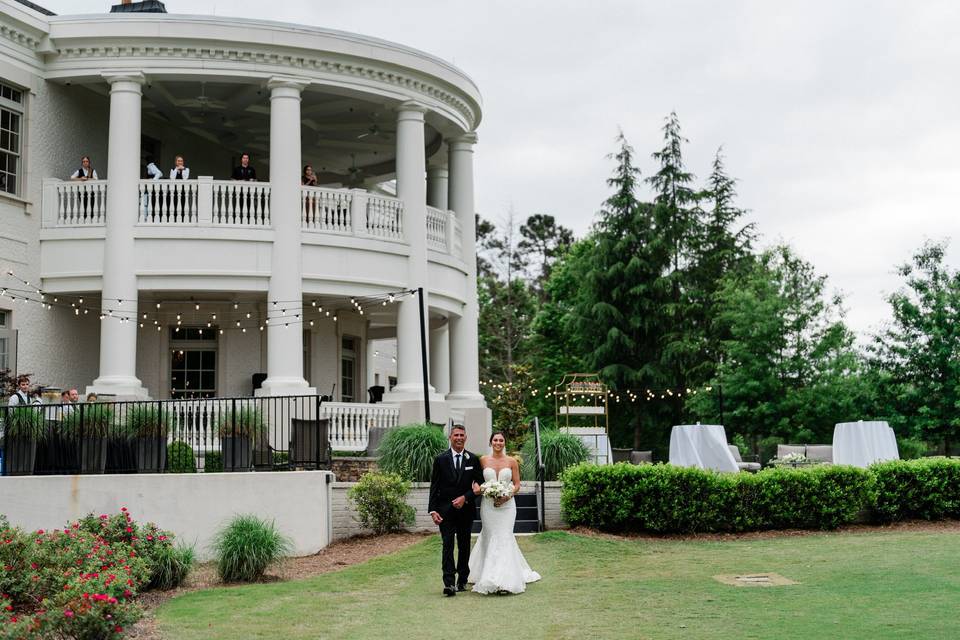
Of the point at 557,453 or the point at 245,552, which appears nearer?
the point at 245,552

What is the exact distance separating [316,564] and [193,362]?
11606 mm

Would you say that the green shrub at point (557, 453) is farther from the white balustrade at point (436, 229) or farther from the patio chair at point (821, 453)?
the patio chair at point (821, 453)

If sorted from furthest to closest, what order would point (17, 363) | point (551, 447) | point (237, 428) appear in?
point (17, 363)
point (551, 447)
point (237, 428)

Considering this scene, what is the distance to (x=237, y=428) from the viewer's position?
58.8 feet

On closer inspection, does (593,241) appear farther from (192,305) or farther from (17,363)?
(17,363)

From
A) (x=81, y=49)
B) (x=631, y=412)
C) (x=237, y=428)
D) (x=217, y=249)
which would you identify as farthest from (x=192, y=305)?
(x=631, y=412)

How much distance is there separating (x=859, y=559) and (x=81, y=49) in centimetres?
1693

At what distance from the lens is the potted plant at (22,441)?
57.2 ft

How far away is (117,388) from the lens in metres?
21.9

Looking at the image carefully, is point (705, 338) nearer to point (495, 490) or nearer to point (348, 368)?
point (348, 368)

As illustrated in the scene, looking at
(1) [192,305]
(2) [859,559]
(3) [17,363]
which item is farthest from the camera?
(1) [192,305]

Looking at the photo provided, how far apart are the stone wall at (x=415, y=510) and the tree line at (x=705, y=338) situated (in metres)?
16.7

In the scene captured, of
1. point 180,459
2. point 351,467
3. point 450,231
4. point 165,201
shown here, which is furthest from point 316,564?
point 450,231

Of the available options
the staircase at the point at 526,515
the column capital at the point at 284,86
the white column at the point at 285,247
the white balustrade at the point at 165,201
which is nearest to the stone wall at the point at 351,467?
the white column at the point at 285,247
